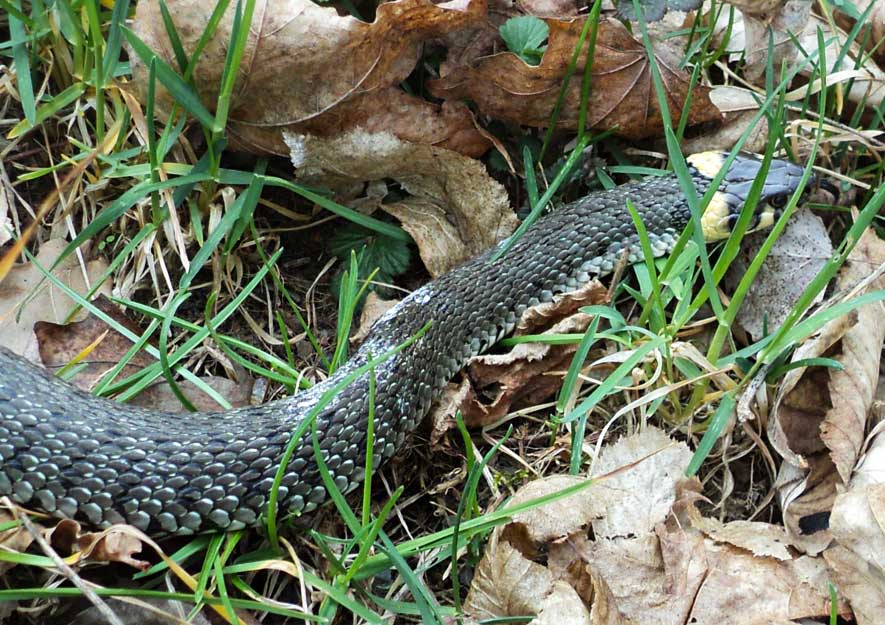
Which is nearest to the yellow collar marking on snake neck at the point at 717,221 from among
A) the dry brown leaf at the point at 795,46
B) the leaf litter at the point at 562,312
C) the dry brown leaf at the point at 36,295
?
the leaf litter at the point at 562,312

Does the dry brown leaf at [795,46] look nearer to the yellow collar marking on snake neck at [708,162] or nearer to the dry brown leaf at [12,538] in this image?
the yellow collar marking on snake neck at [708,162]

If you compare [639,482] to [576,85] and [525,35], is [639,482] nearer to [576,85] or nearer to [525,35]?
[576,85]

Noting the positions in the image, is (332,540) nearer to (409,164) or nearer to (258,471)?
(258,471)

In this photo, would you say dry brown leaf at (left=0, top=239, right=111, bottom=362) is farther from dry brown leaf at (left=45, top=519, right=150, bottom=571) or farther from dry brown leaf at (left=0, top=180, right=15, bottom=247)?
dry brown leaf at (left=45, top=519, right=150, bottom=571)

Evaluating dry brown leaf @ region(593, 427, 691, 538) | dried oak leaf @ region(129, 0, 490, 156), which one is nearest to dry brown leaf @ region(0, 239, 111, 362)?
dried oak leaf @ region(129, 0, 490, 156)

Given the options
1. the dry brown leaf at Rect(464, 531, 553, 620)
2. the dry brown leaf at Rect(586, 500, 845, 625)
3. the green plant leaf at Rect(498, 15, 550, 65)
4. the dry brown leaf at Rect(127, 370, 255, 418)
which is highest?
the green plant leaf at Rect(498, 15, 550, 65)

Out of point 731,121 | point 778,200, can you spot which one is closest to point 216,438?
point 778,200
